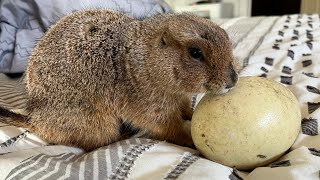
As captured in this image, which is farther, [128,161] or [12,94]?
[12,94]

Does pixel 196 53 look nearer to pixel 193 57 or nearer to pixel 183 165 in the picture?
pixel 193 57

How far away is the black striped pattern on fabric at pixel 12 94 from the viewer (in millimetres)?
1065

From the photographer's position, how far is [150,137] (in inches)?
34.0

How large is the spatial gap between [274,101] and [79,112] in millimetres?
400

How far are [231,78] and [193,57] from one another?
9 cm

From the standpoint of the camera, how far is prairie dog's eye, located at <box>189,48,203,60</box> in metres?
0.76

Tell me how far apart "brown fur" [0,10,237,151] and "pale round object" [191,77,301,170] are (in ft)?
0.33

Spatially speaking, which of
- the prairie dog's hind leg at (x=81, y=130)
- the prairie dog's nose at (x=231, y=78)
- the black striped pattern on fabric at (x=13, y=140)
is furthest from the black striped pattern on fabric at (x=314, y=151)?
the black striped pattern on fabric at (x=13, y=140)

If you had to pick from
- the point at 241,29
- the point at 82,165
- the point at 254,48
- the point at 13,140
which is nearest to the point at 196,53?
the point at 82,165

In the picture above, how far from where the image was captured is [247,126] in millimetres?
668

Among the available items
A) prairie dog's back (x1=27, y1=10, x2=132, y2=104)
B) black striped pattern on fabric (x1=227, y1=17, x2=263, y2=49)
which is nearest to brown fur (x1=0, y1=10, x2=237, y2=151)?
prairie dog's back (x1=27, y1=10, x2=132, y2=104)

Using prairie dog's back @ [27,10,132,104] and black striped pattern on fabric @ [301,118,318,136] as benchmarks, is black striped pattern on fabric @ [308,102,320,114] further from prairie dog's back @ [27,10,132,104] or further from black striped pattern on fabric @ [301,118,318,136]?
prairie dog's back @ [27,10,132,104]

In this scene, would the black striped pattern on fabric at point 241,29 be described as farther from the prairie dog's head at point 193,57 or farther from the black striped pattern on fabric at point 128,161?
the black striped pattern on fabric at point 128,161

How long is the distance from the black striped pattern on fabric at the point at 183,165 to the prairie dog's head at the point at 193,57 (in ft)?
0.42
